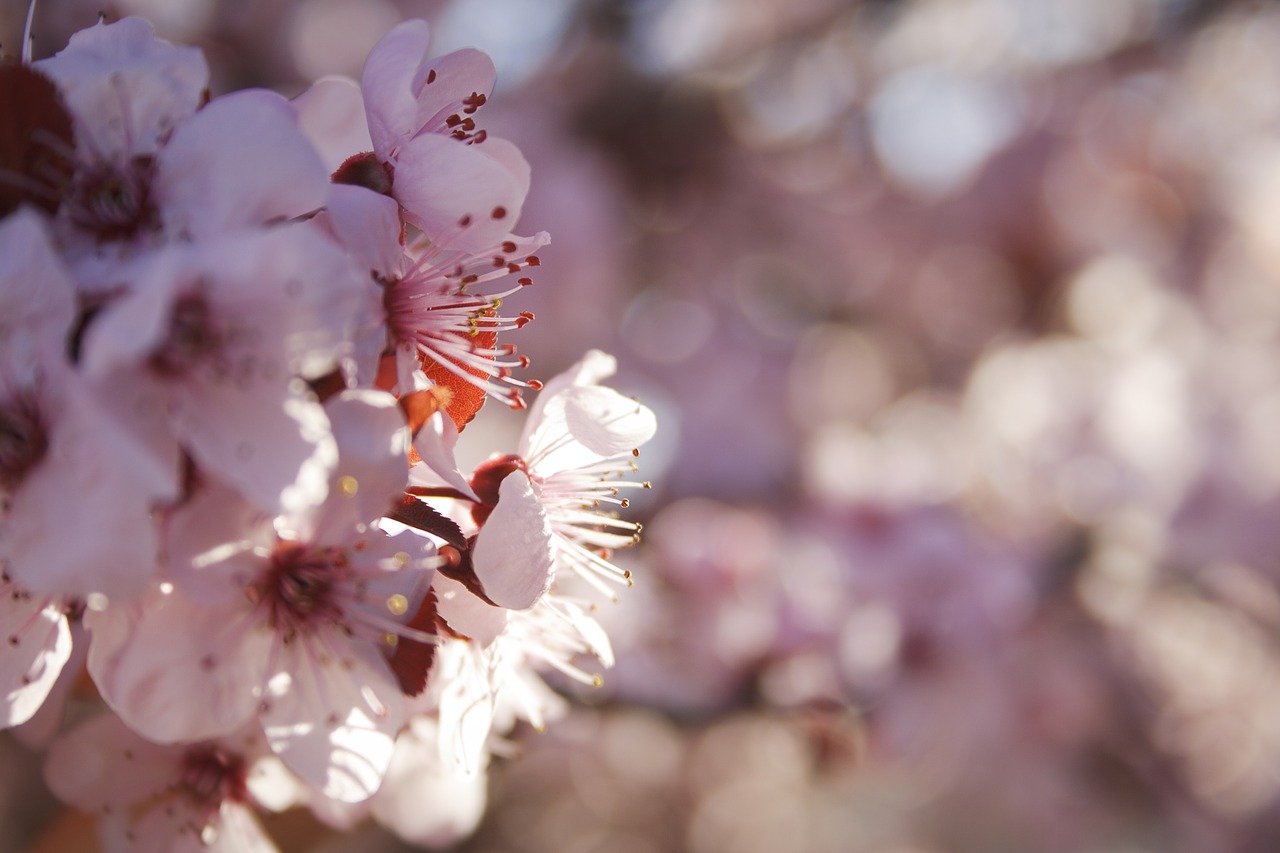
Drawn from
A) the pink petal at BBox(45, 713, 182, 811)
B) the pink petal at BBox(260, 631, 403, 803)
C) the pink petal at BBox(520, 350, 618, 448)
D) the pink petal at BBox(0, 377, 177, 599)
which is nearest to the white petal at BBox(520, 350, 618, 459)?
the pink petal at BBox(520, 350, 618, 448)

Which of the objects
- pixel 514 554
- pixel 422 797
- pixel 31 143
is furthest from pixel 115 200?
pixel 422 797

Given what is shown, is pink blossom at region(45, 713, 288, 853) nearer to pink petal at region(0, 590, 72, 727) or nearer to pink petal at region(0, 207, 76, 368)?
pink petal at region(0, 590, 72, 727)

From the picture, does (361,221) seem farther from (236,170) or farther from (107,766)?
(107,766)

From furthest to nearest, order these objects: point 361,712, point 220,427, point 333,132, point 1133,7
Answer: point 1133,7 → point 333,132 → point 361,712 → point 220,427

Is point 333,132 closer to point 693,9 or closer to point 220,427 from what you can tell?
point 220,427

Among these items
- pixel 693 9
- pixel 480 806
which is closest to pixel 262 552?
pixel 480 806

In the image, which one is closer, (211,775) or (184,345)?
(184,345)
